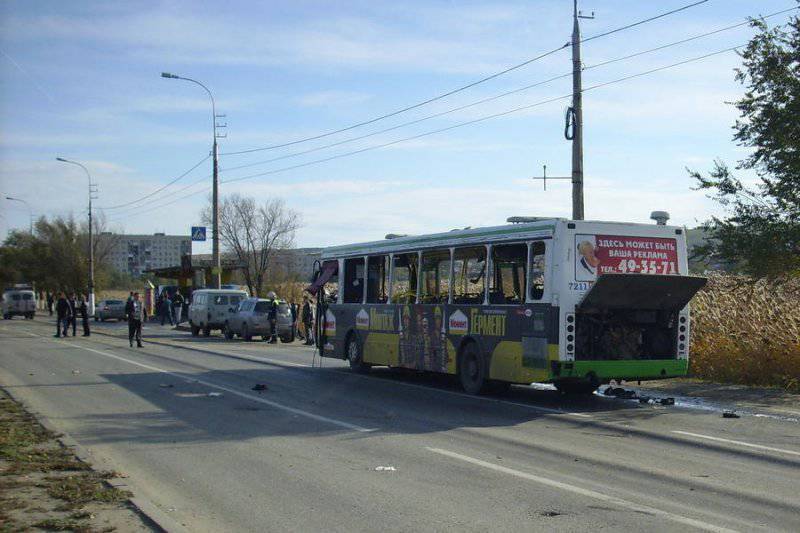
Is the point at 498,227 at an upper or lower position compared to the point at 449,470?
upper

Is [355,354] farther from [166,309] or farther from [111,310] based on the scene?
[111,310]

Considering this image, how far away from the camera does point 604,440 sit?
36.6 ft

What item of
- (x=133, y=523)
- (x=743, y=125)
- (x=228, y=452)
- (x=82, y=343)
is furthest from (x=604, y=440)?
(x=82, y=343)

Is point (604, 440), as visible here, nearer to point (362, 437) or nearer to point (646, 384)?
point (362, 437)

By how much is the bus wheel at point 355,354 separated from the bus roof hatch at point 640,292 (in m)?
7.48

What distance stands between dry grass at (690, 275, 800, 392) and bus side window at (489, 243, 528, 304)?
18.8ft

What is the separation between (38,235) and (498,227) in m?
88.5

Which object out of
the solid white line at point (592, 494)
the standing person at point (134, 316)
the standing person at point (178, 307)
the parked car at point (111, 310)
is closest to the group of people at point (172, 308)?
the standing person at point (178, 307)

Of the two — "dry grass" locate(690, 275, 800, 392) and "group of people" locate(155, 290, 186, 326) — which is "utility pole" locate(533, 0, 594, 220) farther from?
"group of people" locate(155, 290, 186, 326)

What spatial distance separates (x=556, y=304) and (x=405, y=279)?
5214 millimetres

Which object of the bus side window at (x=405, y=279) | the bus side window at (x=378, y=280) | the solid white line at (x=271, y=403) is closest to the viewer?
the solid white line at (x=271, y=403)

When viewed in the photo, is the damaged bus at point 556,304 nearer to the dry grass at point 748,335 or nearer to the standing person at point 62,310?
the dry grass at point 748,335

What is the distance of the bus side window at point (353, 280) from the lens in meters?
20.6

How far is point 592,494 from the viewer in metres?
8.04
